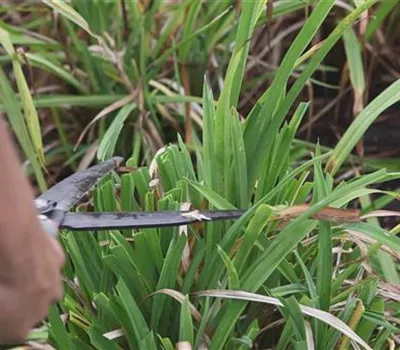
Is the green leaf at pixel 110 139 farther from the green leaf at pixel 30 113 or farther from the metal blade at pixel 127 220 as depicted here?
the metal blade at pixel 127 220

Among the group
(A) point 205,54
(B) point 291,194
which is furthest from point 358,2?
(B) point 291,194

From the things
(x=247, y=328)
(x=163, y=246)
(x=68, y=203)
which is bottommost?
(x=247, y=328)

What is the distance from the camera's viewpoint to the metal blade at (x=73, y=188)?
1.01 meters

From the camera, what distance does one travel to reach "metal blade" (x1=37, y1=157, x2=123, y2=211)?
3.30 feet

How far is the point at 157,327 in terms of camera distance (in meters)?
1.19

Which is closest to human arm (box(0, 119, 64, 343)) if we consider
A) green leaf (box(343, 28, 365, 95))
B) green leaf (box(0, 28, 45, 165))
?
green leaf (box(0, 28, 45, 165))

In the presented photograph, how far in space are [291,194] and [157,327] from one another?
0.25m

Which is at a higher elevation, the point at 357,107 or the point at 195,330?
the point at 357,107

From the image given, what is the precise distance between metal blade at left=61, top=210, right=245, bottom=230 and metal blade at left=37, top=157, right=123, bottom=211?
29 mm

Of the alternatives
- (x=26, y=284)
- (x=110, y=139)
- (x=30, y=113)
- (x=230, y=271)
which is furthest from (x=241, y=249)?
(x=26, y=284)

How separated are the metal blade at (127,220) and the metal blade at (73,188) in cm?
3

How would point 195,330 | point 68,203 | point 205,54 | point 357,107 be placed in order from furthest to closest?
point 205,54, point 357,107, point 195,330, point 68,203

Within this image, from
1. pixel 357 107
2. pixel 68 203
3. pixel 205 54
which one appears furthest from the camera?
pixel 205 54

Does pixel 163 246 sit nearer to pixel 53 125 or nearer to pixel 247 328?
pixel 247 328
